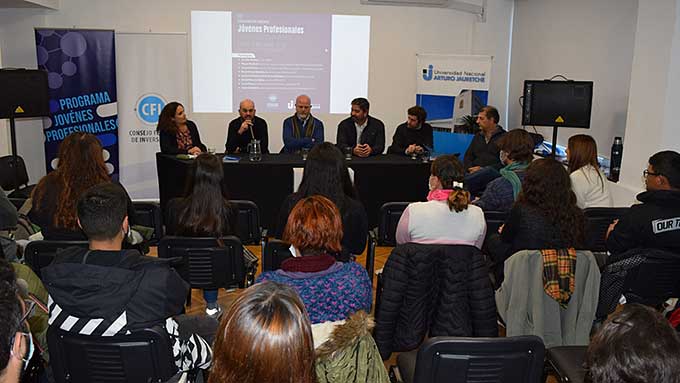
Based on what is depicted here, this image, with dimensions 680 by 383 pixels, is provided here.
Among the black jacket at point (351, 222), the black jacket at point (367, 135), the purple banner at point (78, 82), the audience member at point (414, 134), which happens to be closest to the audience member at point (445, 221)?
the black jacket at point (351, 222)

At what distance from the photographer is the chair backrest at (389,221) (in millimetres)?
4461

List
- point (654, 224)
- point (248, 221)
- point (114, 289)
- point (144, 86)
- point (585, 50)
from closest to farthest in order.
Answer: point (114, 289) → point (654, 224) → point (248, 221) → point (585, 50) → point (144, 86)

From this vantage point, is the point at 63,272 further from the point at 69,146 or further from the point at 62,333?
the point at 69,146

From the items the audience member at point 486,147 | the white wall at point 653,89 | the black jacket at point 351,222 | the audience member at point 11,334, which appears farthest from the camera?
the audience member at point 486,147

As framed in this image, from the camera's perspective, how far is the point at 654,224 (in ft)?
10.7

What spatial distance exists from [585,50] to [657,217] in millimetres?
4027

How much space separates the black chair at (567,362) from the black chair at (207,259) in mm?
1828

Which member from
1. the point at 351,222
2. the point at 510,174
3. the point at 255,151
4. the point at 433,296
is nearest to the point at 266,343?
the point at 433,296

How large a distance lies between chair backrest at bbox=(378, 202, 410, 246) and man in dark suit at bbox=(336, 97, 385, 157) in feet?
7.67

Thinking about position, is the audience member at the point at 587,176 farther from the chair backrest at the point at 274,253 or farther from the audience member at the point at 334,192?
the chair backrest at the point at 274,253

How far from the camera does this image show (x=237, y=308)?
4.49 ft

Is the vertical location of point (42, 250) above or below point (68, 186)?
below

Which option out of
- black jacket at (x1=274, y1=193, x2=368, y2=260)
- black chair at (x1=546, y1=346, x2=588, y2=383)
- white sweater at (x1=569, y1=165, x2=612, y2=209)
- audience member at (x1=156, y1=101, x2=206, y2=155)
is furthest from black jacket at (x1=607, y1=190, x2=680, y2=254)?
audience member at (x1=156, y1=101, x2=206, y2=155)

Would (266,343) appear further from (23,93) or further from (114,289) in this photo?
(23,93)
